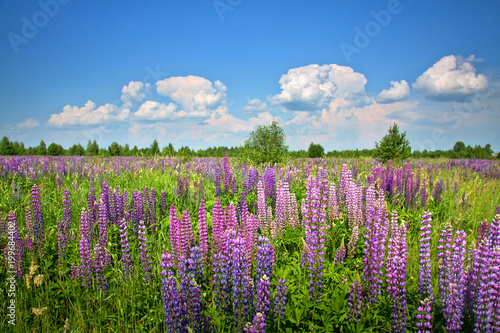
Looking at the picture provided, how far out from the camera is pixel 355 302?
2.62 metres

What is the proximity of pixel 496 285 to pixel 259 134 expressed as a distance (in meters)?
11.1

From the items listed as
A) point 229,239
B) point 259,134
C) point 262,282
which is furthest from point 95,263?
point 259,134

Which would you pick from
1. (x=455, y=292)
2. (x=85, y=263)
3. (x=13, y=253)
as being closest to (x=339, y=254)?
(x=455, y=292)

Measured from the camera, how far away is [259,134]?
13.0 meters

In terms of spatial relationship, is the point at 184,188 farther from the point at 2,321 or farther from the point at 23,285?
the point at 2,321

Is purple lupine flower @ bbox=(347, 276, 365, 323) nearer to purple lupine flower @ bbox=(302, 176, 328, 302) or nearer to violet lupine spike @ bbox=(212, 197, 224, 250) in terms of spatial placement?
purple lupine flower @ bbox=(302, 176, 328, 302)

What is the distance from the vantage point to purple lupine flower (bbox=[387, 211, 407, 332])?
2.59 metres

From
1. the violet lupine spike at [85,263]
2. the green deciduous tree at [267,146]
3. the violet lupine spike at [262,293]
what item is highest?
the green deciduous tree at [267,146]

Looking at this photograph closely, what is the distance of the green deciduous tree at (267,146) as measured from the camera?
489 inches

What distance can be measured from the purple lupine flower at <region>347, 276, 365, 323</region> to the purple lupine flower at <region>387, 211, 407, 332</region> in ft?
1.06

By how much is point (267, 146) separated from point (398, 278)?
33.1 feet

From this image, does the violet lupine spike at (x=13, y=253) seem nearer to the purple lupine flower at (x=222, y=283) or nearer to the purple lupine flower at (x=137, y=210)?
the purple lupine flower at (x=137, y=210)

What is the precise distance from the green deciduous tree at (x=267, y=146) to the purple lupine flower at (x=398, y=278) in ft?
31.3

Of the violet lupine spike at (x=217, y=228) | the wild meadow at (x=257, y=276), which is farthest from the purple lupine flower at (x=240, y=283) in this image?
the violet lupine spike at (x=217, y=228)
